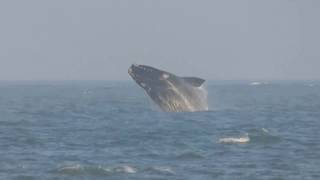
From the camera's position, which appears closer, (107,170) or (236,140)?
(107,170)

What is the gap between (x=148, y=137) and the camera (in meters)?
50.2

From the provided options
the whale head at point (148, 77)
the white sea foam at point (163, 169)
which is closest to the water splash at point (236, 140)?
the whale head at point (148, 77)

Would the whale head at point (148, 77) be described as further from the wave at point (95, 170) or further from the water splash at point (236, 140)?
the wave at point (95, 170)

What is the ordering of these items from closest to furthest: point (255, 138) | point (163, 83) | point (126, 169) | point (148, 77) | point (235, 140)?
point (126, 169) → point (235, 140) → point (255, 138) → point (148, 77) → point (163, 83)

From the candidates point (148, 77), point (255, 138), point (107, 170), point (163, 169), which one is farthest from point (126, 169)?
point (148, 77)

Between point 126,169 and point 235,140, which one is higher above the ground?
point 235,140

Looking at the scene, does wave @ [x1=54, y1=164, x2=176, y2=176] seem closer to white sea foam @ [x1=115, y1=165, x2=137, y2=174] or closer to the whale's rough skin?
white sea foam @ [x1=115, y1=165, x2=137, y2=174]

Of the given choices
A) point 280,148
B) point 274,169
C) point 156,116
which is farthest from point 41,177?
point 156,116

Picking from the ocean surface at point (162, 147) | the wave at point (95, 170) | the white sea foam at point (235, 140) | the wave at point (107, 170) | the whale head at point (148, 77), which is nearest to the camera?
the wave at point (107, 170)

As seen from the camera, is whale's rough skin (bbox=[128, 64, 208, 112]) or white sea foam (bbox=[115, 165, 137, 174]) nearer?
white sea foam (bbox=[115, 165, 137, 174])

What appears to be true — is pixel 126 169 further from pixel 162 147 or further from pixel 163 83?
pixel 163 83

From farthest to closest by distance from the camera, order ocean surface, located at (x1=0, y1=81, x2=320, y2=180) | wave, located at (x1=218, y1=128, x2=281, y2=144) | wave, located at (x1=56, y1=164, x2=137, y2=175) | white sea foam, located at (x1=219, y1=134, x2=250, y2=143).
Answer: wave, located at (x1=218, y1=128, x2=281, y2=144) → white sea foam, located at (x1=219, y1=134, x2=250, y2=143) → ocean surface, located at (x1=0, y1=81, x2=320, y2=180) → wave, located at (x1=56, y1=164, x2=137, y2=175)

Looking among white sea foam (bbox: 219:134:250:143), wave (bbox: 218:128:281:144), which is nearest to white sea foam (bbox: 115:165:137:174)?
wave (bbox: 218:128:281:144)

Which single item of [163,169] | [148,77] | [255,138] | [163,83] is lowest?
[163,169]
